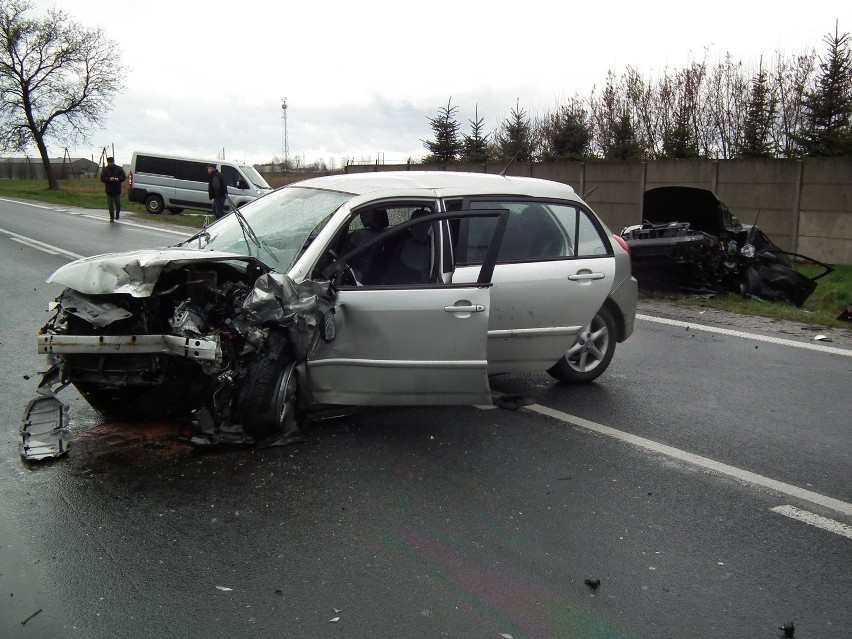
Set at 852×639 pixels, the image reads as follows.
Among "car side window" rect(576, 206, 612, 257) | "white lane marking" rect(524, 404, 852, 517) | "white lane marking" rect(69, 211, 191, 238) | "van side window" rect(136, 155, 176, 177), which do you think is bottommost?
"white lane marking" rect(524, 404, 852, 517)

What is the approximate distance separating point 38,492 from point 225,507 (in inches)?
41.4

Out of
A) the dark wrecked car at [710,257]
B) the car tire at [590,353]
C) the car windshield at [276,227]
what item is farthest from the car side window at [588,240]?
the dark wrecked car at [710,257]

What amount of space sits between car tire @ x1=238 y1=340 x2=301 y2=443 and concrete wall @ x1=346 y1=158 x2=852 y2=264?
11660mm

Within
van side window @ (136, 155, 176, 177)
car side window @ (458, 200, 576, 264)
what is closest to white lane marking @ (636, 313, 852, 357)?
car side window @ (458, 200, 576, 264)

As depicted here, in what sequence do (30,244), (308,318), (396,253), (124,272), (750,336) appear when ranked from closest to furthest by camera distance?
1. (124,272)
2. (308,318)
3. (396,253)
4. (750,336)
5. (30,244)

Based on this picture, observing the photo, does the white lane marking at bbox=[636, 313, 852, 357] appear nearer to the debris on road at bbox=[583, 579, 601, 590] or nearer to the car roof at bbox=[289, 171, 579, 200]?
the car roof at bbox=[289, 171, 579, 200]

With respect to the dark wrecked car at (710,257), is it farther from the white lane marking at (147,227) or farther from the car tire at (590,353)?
the white lane marking at (147,227)

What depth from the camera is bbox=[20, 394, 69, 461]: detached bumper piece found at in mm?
4996

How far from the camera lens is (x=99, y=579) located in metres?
3.66

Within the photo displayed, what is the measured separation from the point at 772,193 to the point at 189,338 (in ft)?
51.2

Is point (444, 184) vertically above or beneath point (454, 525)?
above

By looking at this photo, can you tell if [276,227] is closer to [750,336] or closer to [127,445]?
[127,445]

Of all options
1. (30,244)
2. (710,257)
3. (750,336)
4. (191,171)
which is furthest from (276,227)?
(191,171)

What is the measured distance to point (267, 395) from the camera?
5.03m
